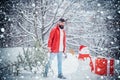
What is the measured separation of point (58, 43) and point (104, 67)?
3.47 ft

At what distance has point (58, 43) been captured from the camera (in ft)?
18.1

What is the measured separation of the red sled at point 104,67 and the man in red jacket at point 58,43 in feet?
2.40

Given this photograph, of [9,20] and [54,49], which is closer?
[54,49]

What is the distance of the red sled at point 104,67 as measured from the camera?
18.9 ft

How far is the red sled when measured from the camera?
227 inches

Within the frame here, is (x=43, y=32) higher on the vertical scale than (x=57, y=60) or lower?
higher

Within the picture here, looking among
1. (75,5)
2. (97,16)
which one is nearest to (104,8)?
(97,16)

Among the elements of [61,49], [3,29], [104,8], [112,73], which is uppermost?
→ [104,8]

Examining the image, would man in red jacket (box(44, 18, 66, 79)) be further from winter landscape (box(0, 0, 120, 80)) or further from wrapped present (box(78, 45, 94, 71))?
wrapped present (box(78, 45, 94, 71))

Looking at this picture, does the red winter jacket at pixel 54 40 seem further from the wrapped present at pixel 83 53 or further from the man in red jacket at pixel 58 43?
the wrapped present at pixel 83 53

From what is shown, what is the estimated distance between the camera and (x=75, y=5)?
592 cm

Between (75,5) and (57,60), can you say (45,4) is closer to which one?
(75,5)

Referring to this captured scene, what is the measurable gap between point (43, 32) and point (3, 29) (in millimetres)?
813

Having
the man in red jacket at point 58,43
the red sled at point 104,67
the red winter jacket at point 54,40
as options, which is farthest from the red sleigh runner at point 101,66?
the red winter jacket at point 54,40
